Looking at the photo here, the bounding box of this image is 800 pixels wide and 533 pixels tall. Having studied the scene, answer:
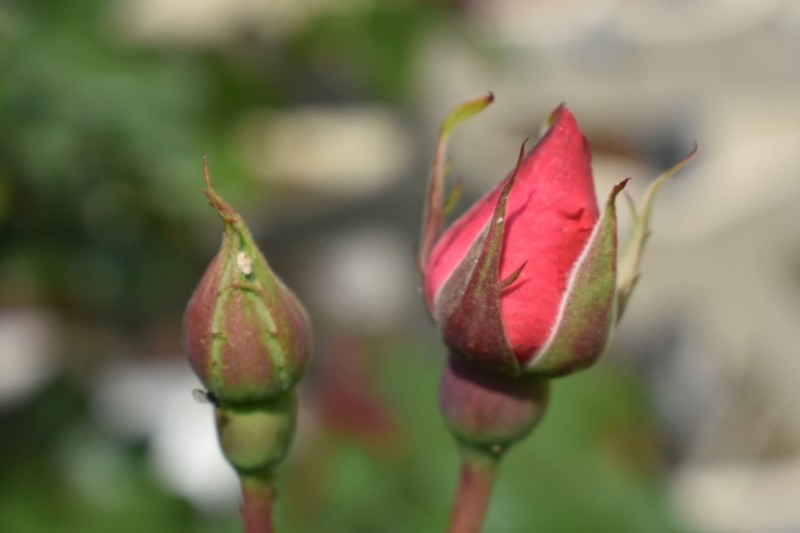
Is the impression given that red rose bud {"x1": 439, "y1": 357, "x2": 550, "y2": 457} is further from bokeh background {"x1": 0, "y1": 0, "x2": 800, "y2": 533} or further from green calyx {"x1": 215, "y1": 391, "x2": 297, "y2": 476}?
bokeh background {"x1": 0, "y1": 0, "x2": 800, "y2": 533}

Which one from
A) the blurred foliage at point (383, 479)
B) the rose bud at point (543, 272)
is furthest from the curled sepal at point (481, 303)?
the blurred foliage at point (383, 479)

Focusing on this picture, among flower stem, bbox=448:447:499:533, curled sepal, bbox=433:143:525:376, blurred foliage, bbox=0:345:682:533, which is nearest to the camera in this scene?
curled sepal, bbox=433:143:525:376

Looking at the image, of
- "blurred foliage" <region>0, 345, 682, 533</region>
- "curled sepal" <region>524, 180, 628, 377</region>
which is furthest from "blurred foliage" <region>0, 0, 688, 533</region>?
"curled sepal" <region>524, 180, 628, 377</region>

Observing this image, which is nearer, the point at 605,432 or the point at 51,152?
the point at 51,152

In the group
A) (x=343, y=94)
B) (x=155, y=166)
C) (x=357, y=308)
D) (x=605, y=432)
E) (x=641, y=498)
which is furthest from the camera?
(x=357, y=308)

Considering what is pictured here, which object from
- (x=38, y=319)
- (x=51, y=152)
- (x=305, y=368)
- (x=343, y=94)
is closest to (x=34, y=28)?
(x=51, y=152)

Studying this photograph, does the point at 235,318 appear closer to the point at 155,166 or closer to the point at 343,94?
the point at 155,166
